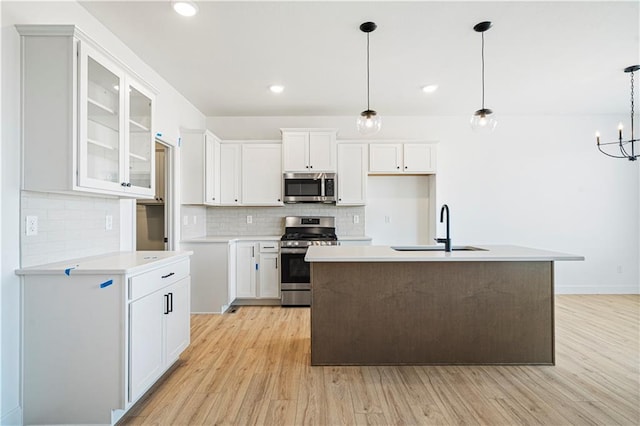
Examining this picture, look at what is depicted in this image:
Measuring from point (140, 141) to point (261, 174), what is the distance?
6.91 ft

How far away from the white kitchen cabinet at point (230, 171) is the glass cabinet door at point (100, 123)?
2.27 meters

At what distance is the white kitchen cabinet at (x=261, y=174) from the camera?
449 cm

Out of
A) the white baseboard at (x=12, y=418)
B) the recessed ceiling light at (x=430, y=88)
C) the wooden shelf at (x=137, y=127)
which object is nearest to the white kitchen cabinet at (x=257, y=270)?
the wooden shelf at (x=137, y=127)

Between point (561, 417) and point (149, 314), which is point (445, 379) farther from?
point (149, 314)

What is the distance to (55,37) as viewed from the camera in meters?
1.79

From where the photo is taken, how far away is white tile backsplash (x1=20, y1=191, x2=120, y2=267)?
1.85m

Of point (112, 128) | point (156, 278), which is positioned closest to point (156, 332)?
point (156, 278)

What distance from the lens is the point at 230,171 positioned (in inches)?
177

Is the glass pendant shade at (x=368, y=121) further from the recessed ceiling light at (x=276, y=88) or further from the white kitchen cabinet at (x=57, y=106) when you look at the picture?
the white kitchen cabinet at (x=57, y=106)

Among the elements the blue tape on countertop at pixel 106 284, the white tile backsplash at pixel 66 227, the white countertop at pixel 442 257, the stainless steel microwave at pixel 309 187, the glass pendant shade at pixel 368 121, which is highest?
the glass pendant shade at pixel 368 121

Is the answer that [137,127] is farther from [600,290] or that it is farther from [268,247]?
[600,290]

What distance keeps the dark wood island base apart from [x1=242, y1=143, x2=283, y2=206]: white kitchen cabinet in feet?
7.21

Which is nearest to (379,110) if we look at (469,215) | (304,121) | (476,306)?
(304,121)

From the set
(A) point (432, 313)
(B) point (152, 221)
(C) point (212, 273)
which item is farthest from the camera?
(B) point (152, 221)
